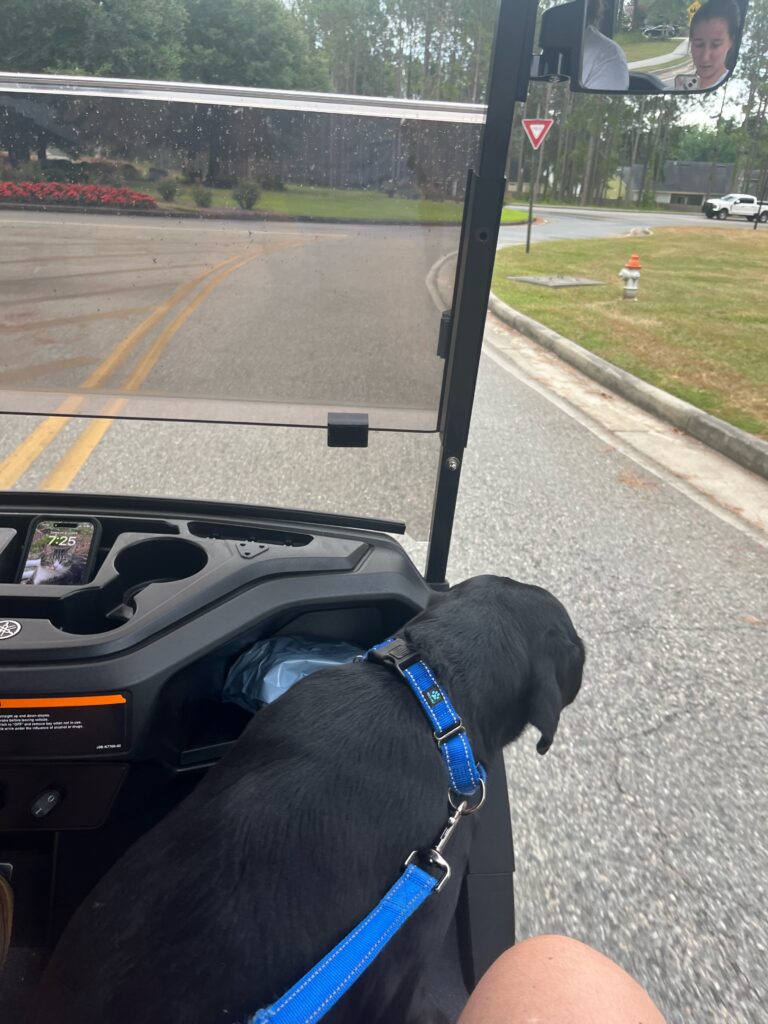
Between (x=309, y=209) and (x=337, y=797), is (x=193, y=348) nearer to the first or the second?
(x=309, y=209)

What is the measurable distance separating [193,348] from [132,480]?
8.61ft

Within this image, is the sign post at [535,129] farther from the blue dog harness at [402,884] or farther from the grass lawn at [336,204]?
the blue dog harness at [402,884]

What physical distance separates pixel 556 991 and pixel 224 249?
5.29 feet

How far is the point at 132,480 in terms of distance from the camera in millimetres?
4336

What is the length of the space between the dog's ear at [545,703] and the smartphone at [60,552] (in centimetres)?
105

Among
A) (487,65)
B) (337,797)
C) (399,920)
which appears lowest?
(399,920)

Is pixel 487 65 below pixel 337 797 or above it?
above

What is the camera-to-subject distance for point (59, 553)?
177cm

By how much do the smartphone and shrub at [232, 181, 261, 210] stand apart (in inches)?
32.6

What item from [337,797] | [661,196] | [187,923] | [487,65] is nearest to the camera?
[187,923]

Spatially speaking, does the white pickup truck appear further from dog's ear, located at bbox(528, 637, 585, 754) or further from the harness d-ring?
the harness d-ring

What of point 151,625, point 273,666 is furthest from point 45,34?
point 273,666

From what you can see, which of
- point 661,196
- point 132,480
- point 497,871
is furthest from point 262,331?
point 661,196

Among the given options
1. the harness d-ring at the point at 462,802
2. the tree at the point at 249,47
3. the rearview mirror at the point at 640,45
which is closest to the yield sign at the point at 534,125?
the rearview mirror at the point at 640,45
